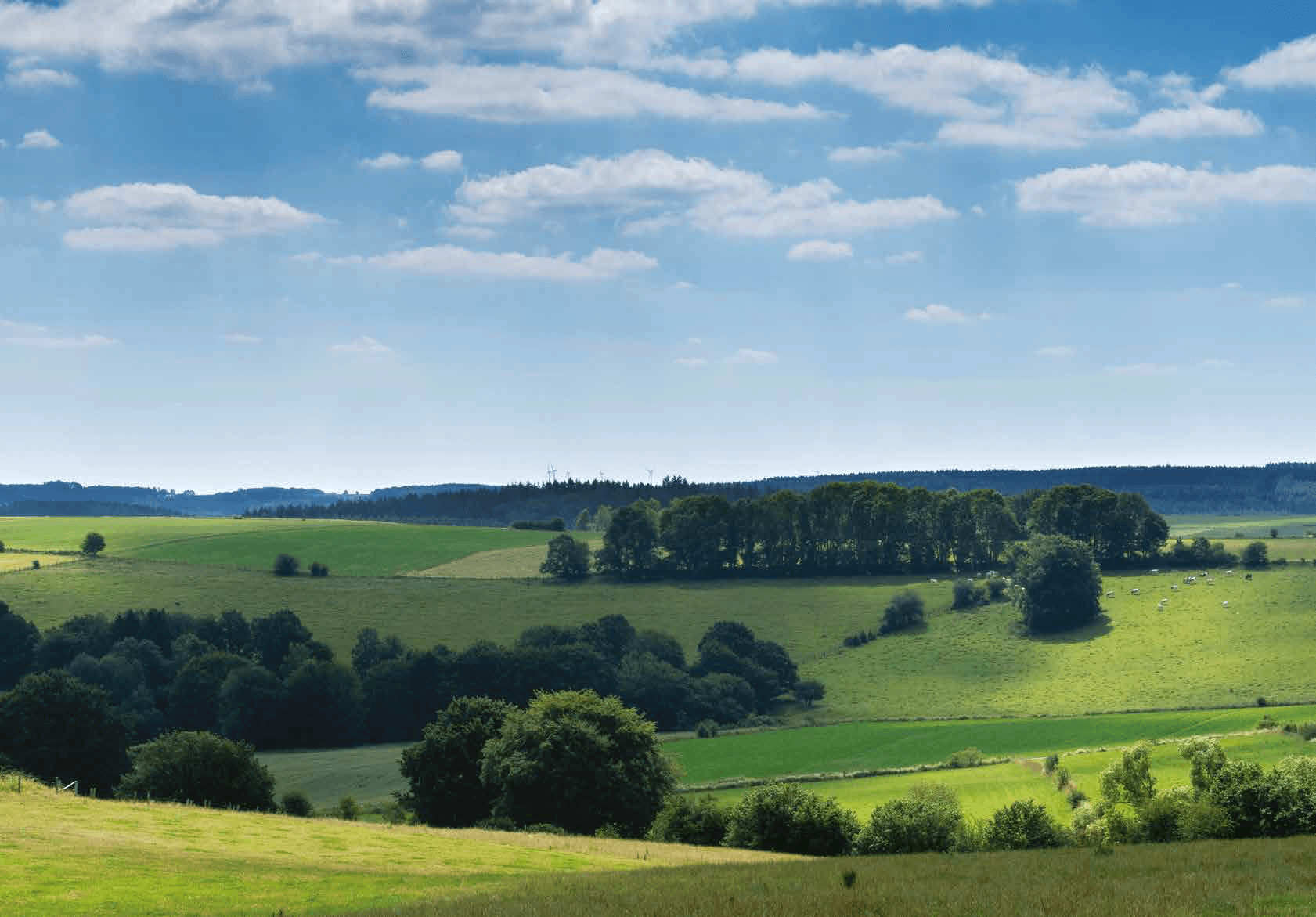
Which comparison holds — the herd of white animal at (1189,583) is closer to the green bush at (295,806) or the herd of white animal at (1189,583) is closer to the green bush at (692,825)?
the green bush at (692,825)

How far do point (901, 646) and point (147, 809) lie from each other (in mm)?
127785

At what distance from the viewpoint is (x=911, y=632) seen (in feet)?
577

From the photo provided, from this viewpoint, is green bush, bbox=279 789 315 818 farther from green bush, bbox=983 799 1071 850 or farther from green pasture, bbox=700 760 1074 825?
green bush, bbox=983 799 1071 850

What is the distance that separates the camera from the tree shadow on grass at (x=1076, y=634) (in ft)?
554

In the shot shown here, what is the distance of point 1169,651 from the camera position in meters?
156

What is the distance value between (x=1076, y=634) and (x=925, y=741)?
58.0m

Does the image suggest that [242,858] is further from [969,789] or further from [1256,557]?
[1256,557]

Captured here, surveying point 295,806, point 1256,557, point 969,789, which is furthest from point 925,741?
point 1256,557

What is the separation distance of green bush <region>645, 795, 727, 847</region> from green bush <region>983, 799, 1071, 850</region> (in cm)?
1414

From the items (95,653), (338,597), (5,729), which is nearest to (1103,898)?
(5,729)

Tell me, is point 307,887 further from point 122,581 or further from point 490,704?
point 122,581

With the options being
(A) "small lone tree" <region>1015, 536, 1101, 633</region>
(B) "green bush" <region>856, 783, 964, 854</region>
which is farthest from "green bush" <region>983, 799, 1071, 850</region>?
(A) "small lone tree" <region>1015, 536, 1101, 633</region>

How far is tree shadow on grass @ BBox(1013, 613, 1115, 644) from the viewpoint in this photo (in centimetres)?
16875

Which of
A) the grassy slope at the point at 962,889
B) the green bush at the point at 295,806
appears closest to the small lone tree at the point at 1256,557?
the green bush at the point at 295,806
